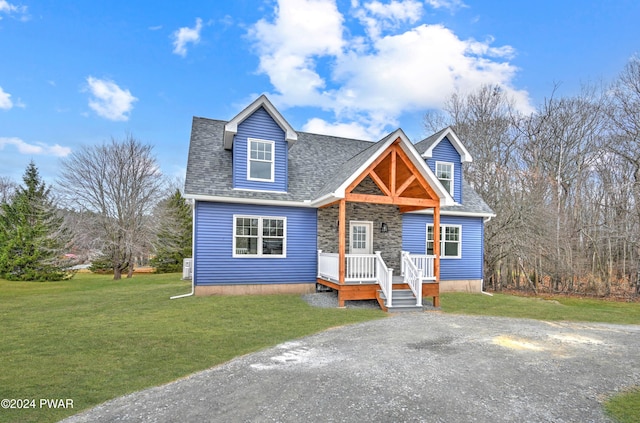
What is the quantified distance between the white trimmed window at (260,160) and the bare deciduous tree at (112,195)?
11.9m

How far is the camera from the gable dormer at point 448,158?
14547mm

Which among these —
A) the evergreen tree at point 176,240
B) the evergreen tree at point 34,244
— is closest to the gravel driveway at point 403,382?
the evergreen tree at point 34,244

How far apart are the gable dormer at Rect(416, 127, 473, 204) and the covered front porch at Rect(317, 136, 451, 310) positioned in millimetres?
2622

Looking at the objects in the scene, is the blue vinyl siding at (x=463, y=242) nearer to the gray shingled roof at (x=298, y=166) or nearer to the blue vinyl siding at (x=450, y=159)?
the gray shingled roof at (x=298, y=166)

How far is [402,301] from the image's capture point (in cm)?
1048

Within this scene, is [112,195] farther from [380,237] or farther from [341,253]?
[341,253]

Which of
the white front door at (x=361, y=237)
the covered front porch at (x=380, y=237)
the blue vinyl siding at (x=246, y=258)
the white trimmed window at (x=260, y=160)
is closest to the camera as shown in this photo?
the covered front porch at (x=380, y=237)

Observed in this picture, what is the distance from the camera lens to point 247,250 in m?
12.0

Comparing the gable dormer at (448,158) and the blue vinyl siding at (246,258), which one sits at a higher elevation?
the gable dormer at (448,158)

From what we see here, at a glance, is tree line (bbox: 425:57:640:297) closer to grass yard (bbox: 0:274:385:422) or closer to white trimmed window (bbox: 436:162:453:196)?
white trimmed window (bbox: 436:162:453:196)

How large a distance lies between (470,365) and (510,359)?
0.95 meters

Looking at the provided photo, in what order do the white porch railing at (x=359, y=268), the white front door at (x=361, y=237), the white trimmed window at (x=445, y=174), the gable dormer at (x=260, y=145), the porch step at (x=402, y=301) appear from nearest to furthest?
the porch step at (x=402, y=301) → the white porch railing at (x=359, y=268) → the gable dormer at (x=260, y=145) → the white front door at (x=361, y=237) → the white trimmed window at (x=445, y=174)

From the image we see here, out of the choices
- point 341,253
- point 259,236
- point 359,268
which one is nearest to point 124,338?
point 259,236

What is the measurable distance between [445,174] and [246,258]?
30.5 ft
